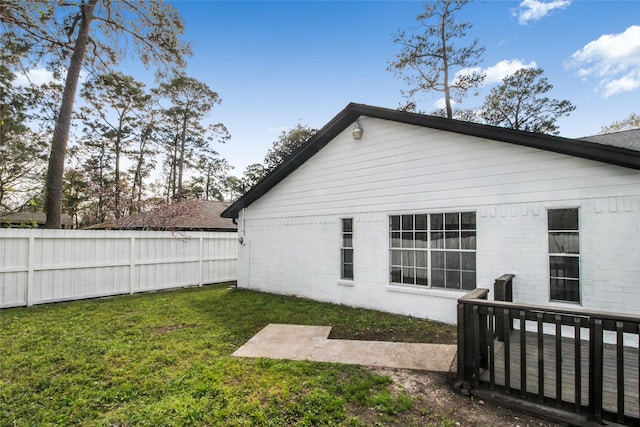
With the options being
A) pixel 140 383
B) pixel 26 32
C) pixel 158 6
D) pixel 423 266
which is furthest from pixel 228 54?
pixel 140 383

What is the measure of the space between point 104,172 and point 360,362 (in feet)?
95.5

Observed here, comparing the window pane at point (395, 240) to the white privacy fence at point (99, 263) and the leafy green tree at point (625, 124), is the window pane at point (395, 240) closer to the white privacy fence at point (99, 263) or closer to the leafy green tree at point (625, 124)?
the white privacy fence at point (99, 263)

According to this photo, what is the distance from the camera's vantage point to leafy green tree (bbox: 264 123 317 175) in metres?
28.6

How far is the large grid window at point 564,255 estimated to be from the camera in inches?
188

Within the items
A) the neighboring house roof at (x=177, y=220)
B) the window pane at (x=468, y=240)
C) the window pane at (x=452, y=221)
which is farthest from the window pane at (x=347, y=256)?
the neighboring house roof at (x=177, y=220)

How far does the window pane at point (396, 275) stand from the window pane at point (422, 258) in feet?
1.59

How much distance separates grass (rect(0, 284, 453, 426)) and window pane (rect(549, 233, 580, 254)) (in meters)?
2.21

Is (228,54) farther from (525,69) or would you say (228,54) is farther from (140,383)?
(525,69)

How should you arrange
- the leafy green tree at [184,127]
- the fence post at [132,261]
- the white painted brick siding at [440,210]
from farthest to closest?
1. the leafy green tree at [184,127]
2. the fence post at [132,261]
3. the white painted brick siding at [440,210]

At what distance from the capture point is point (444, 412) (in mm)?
2961

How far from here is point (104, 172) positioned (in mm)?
25719

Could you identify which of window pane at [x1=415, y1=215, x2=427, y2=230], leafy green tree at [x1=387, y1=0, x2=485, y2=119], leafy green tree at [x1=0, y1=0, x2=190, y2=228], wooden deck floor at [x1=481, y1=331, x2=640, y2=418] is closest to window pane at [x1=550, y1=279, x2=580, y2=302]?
wooden deck floor at [x1=481, y1=331, x2=640, y2=418]

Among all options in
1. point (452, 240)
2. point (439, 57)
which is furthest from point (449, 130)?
point (439, 57)

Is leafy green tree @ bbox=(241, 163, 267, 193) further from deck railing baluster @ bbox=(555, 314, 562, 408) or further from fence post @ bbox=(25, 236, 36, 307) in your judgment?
deck railing baluster @ bbox=(555, 314, 562, 408)
